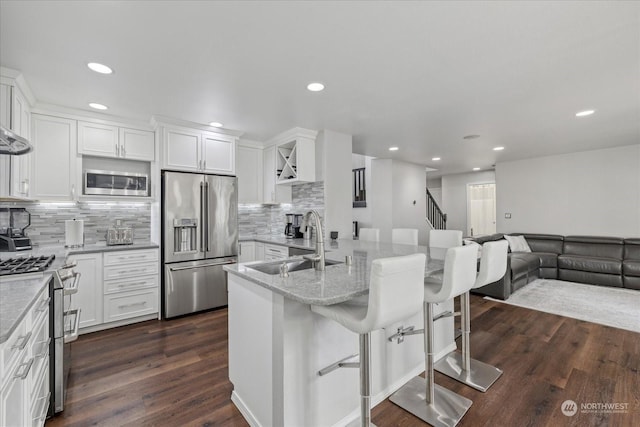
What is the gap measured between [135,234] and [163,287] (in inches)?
36.1

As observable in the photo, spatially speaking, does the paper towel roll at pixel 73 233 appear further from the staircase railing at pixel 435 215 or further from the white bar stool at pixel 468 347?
the staircase railing at pixel 435 215

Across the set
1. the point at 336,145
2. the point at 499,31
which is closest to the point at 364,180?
the point at 336,145

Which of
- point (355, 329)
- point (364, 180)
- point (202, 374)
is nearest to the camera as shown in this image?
point (355, 329)

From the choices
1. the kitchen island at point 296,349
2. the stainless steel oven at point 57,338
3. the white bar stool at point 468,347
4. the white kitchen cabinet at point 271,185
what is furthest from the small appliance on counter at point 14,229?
the white bar stool at point 468,347

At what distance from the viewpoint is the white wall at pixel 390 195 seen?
6.40m

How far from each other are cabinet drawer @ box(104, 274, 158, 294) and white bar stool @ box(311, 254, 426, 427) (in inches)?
113

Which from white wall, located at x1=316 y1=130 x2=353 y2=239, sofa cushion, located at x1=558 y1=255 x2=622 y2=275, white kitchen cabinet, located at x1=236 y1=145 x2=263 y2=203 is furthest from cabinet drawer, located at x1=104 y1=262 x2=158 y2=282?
sofa cushion, located at x1=558 y1=255 x2=622 y2=275

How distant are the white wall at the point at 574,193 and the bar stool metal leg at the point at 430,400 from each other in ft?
A: 19.2

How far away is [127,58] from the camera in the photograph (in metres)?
2.15

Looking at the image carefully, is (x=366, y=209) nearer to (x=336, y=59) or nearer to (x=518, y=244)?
(x=518, y=244)

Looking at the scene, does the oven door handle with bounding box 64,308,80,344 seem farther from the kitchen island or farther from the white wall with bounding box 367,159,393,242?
the white wall with bounding box 367,159,393,242

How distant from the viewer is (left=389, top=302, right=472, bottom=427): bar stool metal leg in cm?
177

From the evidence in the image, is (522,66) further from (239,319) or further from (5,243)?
→ (5,243)

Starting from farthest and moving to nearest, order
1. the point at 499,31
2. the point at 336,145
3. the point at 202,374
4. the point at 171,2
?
the point at 336,145, the point at 202,374, the point at 499,31, the point at 171,2
